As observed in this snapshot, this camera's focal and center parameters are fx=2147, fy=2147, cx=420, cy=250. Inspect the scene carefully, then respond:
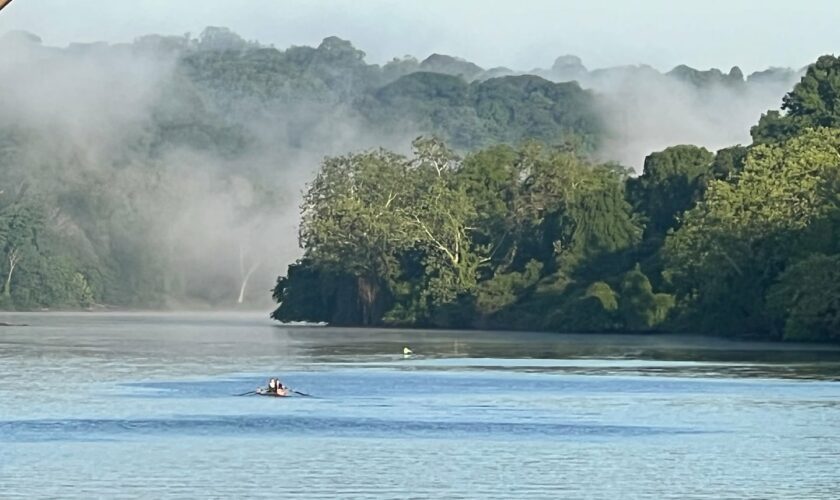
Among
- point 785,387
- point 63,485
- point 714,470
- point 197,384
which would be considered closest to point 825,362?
point 785,387

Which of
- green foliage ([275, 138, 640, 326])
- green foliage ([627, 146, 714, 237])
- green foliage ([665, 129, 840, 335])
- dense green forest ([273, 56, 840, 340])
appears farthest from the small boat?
green foliage ([627, 146, 714, 237])

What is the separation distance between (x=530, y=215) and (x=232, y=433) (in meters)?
83.3

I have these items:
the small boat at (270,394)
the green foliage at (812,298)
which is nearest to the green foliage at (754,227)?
the green foliage at (812,298)

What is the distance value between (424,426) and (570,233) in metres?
74.6

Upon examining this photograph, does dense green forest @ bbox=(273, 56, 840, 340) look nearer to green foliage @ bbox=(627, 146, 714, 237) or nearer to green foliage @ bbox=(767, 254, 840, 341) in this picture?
green foliage @ bbox=(627, 146, 714, 237)

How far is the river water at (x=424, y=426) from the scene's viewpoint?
32.0 m

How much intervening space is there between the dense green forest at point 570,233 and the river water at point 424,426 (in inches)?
769

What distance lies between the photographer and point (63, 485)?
31391 mm

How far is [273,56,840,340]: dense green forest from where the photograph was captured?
94.7 meters

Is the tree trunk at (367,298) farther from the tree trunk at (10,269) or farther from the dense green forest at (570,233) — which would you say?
the tree trunk at (10,269)

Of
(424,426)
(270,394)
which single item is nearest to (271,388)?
(270,394)

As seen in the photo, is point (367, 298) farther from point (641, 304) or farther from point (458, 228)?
point (641, 304)

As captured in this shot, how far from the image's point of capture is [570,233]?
381ft

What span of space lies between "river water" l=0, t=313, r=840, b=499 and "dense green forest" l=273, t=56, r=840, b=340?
19526 mm
